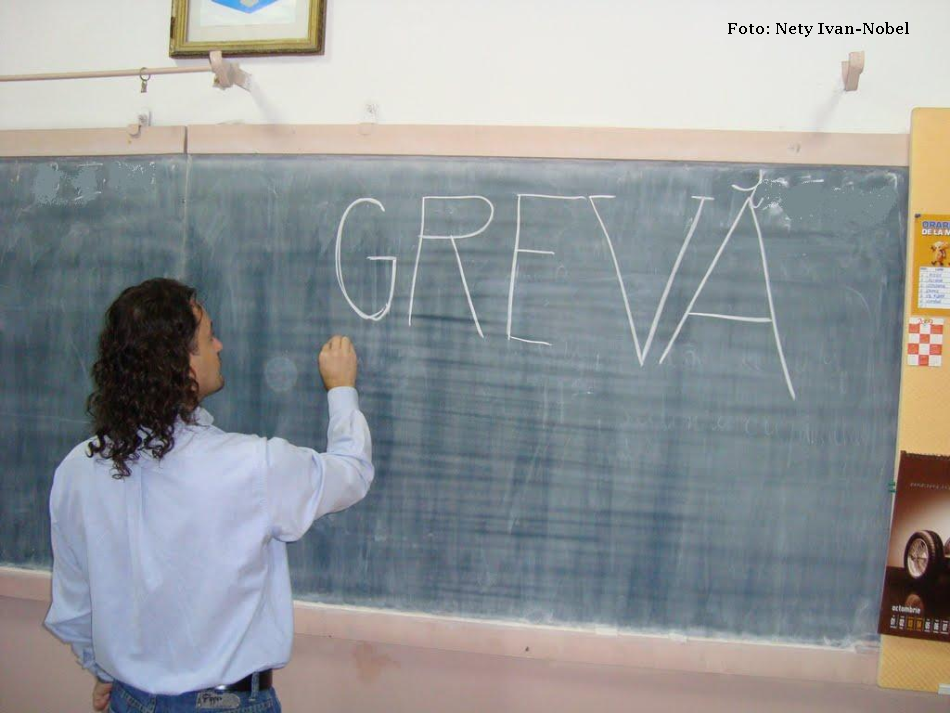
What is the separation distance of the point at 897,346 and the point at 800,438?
29 centimetres

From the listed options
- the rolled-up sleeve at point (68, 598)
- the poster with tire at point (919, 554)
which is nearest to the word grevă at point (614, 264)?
the poster with tire at point (919, 554)

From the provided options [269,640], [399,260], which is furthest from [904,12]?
[269,640]

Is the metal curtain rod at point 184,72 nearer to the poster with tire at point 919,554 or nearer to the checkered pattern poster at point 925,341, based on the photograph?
the checkered pattern poster at point 925,341

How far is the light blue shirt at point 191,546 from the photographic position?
1091mm

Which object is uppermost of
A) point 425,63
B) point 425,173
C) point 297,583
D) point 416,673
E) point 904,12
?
point 904,12

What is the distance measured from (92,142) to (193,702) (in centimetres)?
133

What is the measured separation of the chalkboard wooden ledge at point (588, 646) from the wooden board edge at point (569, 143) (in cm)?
106

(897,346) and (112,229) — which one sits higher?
(112,229)

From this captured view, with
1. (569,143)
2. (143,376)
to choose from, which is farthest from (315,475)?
(569,143)

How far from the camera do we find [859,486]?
1.42 m

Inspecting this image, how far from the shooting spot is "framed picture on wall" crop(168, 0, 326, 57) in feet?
5.19

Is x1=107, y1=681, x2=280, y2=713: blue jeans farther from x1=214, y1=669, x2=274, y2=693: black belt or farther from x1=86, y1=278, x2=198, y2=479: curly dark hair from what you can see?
x1=86, y1=278, x2=198, y2=479: curly dark hair

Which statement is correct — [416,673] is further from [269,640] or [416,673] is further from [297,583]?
[269,640]

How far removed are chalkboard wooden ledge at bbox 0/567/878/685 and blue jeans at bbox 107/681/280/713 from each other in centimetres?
34
